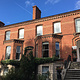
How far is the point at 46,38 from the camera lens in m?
16.5

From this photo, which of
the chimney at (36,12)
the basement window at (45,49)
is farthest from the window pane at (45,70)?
the chimney at (36,12)

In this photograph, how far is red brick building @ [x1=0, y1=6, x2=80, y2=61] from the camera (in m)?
16.3

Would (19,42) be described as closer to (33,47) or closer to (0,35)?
(33,47)

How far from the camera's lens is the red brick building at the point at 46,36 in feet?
53.6

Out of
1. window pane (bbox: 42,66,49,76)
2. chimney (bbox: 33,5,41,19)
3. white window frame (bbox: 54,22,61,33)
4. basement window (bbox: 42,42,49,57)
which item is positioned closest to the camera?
window pane (bbox: 42,66,49,76)

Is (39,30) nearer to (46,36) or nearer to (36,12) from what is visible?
(46,36)

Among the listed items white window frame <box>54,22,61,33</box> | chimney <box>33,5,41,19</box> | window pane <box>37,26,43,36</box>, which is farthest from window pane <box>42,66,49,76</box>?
chimney <box>33,5,41,19</box>

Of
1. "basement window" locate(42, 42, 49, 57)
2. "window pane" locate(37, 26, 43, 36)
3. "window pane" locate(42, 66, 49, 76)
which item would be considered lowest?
"window pane" locate(42, 66, 49, 76)

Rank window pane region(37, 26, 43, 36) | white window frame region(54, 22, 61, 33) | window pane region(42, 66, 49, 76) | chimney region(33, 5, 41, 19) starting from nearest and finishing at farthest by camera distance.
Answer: window pane region(42, 66, 49, 76)
white window frame region(54, 22, 61, 33)
window pane region(37, 26, 43, 36)
chimney region(33, 5, 41, 19)

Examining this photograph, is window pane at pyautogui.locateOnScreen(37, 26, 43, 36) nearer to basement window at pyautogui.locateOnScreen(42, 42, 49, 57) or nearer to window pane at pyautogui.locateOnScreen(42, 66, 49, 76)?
basement window at pyautogui.locateOnScreen(42, 42, 49, 57)

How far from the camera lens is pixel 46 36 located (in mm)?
16500

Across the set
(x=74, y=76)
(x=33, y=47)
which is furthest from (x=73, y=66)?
(x=33, y=47)

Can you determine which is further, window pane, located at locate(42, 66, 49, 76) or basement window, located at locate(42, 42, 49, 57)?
basement window, located at locate(42, 42, 49, 57)

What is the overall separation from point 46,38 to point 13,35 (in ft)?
26.8
